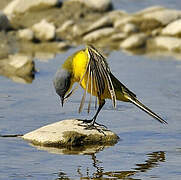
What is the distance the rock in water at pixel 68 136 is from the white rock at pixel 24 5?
29.6 feet

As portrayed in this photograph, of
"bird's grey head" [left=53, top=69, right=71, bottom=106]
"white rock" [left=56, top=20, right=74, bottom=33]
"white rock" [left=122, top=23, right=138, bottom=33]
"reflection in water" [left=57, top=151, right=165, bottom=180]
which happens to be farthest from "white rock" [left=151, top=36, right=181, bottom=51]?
"reflection in water" [left=57, top=151, right=165, bottom=180]

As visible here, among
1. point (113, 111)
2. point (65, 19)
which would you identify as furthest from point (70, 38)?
point (113, 111)

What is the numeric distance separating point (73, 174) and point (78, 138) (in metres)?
1.24

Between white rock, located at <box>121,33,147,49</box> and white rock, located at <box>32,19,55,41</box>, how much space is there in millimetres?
1659

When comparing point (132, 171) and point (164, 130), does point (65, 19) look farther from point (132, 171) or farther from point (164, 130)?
point (132, 171)

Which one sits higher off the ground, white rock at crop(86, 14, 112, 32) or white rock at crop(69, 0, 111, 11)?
white rock at crop(69, 0, 111, 11)

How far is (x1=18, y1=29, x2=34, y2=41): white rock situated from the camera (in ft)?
49.6

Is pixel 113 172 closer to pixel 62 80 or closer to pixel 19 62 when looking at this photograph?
pixel 62 80

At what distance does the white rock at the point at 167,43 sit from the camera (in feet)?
48.5

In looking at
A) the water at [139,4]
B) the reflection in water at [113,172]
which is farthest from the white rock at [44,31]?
the reflection in water at [113,172]

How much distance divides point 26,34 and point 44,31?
0.42 meters

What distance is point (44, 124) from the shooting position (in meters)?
8.91

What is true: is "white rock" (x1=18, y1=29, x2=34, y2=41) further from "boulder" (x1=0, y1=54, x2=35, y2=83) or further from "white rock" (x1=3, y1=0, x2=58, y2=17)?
"boulder" (x1=0, y1=54, x2=35, y2=83)

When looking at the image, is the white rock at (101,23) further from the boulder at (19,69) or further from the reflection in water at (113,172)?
the reflection in water at (113,172)
